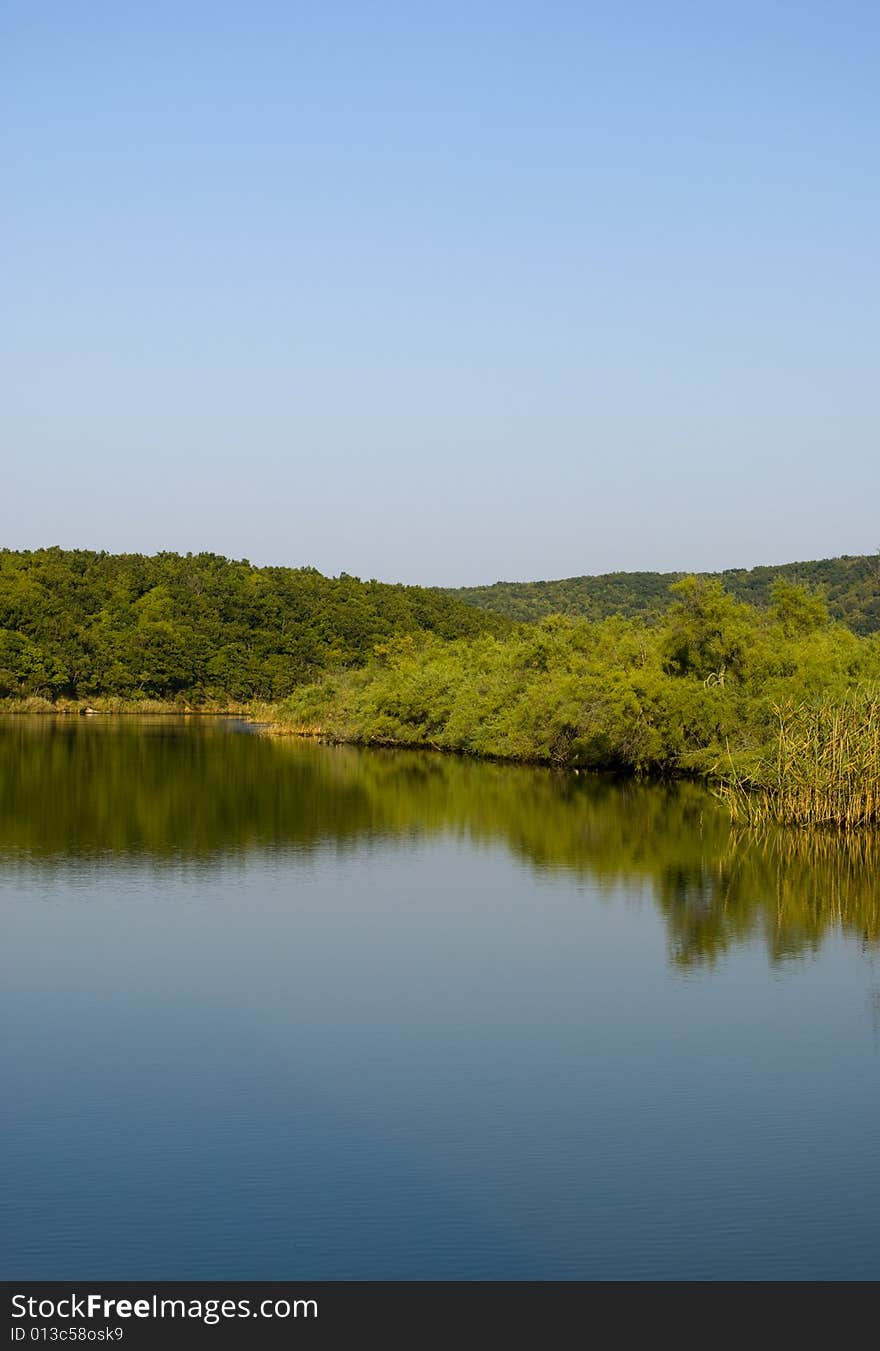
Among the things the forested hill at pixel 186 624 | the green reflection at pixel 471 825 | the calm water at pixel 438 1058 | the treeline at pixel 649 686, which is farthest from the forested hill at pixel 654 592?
the calm water at pixel 438 1058

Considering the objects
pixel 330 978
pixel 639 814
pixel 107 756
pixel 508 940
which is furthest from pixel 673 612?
pixel 330 978

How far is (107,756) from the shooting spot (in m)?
50.2

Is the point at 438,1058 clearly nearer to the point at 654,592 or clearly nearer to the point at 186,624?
the point at 186,624

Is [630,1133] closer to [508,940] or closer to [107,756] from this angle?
[508,940]

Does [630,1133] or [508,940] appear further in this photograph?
[508,940]

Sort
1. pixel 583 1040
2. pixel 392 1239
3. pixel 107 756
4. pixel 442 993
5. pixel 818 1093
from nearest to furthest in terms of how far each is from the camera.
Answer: pixel 392 1239 → pixel 818 1093 → pixel 583 1040 → pixel 442 993 → pixel 107 756

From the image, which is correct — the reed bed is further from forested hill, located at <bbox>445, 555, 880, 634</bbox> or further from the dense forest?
forested hill, located at <bbox>445, 555, 880, 634</bbox>

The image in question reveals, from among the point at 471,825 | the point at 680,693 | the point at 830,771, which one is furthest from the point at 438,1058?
the point at 680,693

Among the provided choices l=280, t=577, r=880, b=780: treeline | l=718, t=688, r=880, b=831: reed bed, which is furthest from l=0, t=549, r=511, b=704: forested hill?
l=718, t=688, r=880, b=831: reed bed

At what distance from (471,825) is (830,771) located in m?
7.99

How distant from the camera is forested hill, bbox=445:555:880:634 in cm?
8594

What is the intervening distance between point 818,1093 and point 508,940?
7167mm

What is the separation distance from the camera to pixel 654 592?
124125 millimetres

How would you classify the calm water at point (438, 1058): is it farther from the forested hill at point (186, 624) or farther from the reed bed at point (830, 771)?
the forested hill at point (186, 624)
